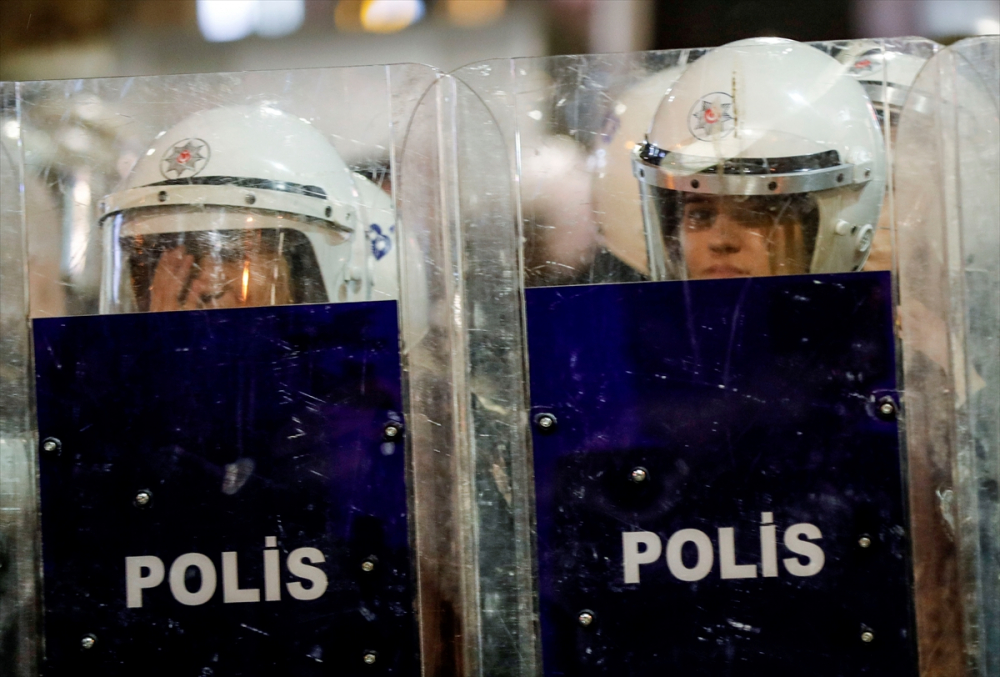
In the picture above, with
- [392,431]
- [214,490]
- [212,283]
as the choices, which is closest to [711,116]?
[392,431]

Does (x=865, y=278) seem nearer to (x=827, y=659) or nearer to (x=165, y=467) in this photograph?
(x=827, y=659)

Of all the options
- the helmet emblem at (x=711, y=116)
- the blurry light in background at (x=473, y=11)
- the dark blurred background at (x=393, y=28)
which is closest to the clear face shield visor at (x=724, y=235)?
the helmet emblem at (x=711, y=116)

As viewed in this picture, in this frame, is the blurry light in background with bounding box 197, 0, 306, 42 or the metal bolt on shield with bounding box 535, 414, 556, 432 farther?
the blurry light in background with bounding box 197, 0, 306, 42

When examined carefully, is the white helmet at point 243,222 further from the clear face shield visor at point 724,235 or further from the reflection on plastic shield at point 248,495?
the clear face shield visor at point 724,235

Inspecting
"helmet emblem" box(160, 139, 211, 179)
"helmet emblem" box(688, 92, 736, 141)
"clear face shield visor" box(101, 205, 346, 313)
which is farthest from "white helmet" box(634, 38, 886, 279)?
"helmet emblem" box(160, 139, 211, 179)

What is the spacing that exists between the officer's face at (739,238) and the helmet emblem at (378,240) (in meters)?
0.46

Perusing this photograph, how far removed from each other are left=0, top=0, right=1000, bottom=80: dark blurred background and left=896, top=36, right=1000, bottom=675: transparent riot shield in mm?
762

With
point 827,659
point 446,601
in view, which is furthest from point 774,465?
point 446,601

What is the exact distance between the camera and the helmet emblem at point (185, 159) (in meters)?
1.36

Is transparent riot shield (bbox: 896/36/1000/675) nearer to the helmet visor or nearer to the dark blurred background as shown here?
the dark blurred background

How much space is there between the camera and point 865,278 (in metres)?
1.22

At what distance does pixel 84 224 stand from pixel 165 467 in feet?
1.27

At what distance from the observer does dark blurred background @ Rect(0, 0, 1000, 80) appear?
1.87 metres

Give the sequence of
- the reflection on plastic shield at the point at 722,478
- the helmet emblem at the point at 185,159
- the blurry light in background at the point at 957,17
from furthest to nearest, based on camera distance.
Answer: the blurry light in background at the point at 957,17 → the helmet emblem at the point at 185,159 → the reflection on plastic shield at the point at 722,478
